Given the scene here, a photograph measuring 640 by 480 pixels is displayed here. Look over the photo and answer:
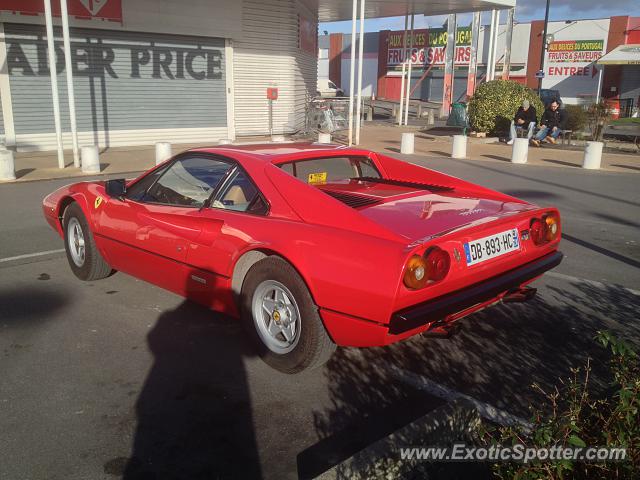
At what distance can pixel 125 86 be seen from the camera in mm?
17656

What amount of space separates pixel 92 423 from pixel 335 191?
7.44 feet

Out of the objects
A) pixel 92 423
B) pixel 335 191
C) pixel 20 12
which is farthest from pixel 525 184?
pixel 20 12

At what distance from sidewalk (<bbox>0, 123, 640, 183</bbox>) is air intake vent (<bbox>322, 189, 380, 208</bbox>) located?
381 inches

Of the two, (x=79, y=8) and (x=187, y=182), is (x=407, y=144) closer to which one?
(x=79, y=8)

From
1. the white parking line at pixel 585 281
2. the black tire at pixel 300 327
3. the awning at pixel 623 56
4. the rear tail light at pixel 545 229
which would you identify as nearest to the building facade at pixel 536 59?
the awning at pixel 623 56

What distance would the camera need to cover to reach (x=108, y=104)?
17453 mm

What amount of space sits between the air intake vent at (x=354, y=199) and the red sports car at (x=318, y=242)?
0.07 feet

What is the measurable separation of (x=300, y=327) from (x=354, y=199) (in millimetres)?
1091

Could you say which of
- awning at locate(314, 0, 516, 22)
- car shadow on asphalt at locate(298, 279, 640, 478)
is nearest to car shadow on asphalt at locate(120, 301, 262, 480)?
car shadow on asphalt at locate(298, 279, 640, 478)

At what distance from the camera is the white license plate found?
347 cm

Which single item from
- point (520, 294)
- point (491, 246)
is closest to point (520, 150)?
point (520, 294)

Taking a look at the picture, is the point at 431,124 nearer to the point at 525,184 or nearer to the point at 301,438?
the point at 525,184

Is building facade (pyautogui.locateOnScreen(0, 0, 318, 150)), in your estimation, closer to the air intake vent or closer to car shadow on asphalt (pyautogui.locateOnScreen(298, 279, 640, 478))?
the air intake vent

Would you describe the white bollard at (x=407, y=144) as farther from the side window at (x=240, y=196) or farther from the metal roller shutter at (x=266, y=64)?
the side window at (x=240, y=196)
